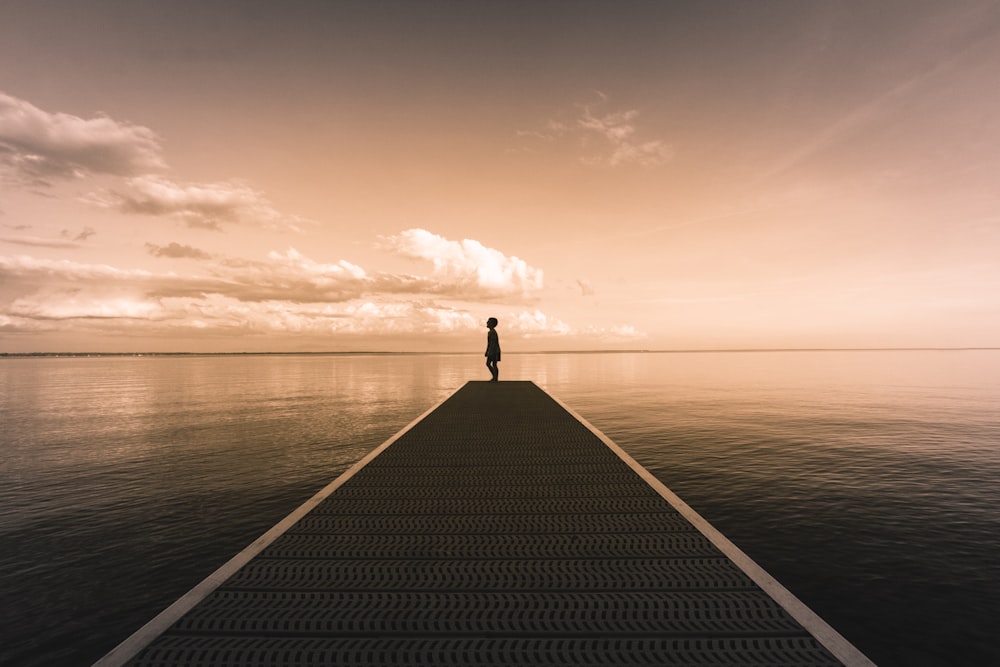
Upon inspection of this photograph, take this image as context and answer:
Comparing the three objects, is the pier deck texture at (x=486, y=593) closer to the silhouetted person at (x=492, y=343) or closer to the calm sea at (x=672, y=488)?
the calm sea at (x=672, y=488)

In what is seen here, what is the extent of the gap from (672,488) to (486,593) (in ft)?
18.7

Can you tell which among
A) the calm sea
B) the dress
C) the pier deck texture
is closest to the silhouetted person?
the dress

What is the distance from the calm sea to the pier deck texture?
119 cm

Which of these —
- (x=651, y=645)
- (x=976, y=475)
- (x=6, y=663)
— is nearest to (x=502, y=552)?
(x=651, y=645)

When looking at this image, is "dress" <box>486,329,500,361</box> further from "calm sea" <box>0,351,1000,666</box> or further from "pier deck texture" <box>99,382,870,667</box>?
"pier deck texture" <box>99,382,870,667</box>

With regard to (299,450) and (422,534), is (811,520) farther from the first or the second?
(299,450)

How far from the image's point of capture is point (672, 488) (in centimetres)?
850

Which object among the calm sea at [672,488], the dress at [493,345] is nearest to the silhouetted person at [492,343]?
the dress at [493,345]

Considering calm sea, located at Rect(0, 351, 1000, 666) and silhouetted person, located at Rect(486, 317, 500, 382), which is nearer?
calm sea, located at Rect(0, 351, 1000, 666)

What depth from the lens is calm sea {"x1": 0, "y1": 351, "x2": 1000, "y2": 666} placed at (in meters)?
4.39

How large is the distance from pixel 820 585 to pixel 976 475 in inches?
304

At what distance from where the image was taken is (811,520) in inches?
271

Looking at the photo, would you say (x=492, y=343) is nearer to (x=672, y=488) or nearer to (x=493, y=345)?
(x=493, y=345)

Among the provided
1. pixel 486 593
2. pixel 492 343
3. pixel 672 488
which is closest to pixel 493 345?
pixel 492 343
